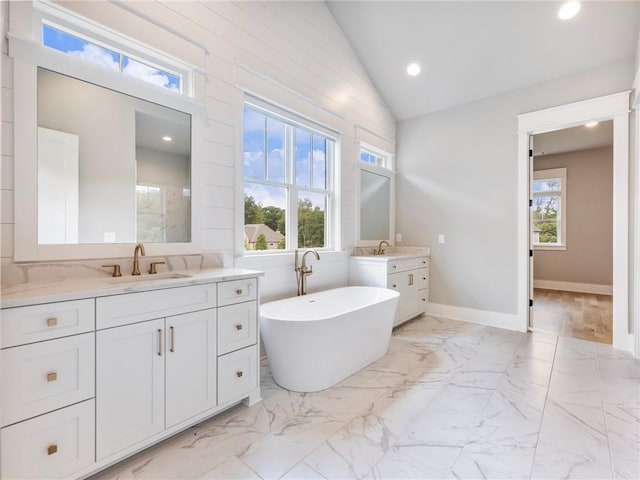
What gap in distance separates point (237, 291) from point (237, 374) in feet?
1.73

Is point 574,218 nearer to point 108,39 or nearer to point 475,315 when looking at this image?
point 475,315

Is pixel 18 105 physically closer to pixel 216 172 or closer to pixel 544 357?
pixel 216 172

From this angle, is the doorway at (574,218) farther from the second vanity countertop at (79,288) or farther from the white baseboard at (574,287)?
the second vanity countertop at (79,288)

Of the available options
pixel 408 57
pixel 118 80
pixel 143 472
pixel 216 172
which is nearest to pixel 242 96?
pixel 216 172

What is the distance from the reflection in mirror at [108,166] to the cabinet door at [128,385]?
71cm

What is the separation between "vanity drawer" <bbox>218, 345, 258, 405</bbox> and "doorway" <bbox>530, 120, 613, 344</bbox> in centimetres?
480

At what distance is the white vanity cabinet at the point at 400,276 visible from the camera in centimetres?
352

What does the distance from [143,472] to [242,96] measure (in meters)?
2.58

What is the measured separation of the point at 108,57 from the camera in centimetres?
193

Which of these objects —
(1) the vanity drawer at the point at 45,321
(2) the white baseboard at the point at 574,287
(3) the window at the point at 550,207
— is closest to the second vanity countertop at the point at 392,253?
(1) the vanity drawer at the point at 45,321

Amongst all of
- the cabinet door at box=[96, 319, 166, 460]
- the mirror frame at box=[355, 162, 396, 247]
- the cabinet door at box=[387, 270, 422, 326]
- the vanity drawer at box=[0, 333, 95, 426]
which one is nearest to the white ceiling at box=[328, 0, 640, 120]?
the mirror frame at box=[355, 162, 396, 247]

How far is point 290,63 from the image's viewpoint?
9.88 feet

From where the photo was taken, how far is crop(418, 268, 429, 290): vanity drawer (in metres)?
4.11

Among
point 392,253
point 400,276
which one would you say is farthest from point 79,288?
point 392,253
